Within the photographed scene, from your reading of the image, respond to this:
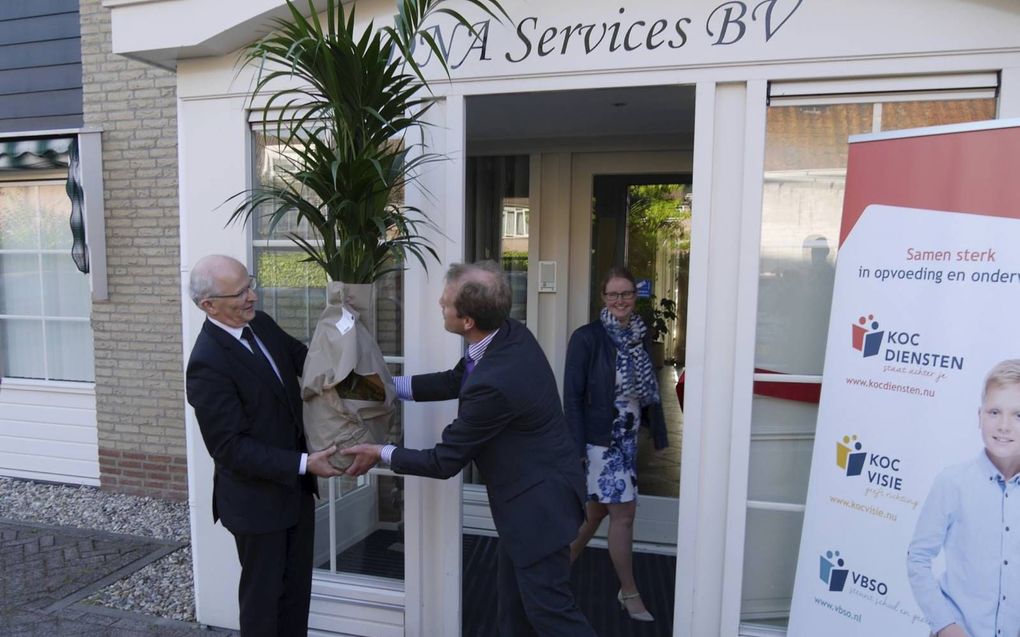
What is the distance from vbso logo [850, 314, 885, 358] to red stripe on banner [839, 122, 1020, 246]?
306mm

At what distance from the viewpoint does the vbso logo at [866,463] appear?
7.36 feet

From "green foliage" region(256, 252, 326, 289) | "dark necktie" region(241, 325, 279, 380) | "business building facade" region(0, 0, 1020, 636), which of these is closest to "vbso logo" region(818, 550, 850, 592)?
"business building facade" region(0, 0, 1020, 636)

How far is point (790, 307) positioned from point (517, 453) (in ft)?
4.26

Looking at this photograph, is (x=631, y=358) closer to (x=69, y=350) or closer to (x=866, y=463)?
(x=866, y=463)

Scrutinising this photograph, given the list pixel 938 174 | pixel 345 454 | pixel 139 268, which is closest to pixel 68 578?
pixel 139 268

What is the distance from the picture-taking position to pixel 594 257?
186 inches

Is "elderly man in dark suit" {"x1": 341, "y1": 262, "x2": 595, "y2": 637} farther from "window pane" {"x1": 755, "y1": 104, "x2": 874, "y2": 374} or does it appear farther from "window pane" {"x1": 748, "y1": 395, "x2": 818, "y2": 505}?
"window pane" {"x1": 755, "y1": 104, "x2": 874, "y2": 374}

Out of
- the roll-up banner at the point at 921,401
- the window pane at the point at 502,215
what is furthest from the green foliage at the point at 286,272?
the roll-up banner at the point at 921,401

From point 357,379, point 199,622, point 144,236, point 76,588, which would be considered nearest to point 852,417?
point 357,379

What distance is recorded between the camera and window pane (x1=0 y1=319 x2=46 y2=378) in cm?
634

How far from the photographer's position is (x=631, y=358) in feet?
11.4

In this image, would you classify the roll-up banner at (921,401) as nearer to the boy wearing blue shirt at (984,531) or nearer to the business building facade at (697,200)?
the boy wearing blue shirt at (984,531)

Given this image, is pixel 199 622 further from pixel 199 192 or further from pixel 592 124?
pixel 592 124

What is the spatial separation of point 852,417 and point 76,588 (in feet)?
14.2
